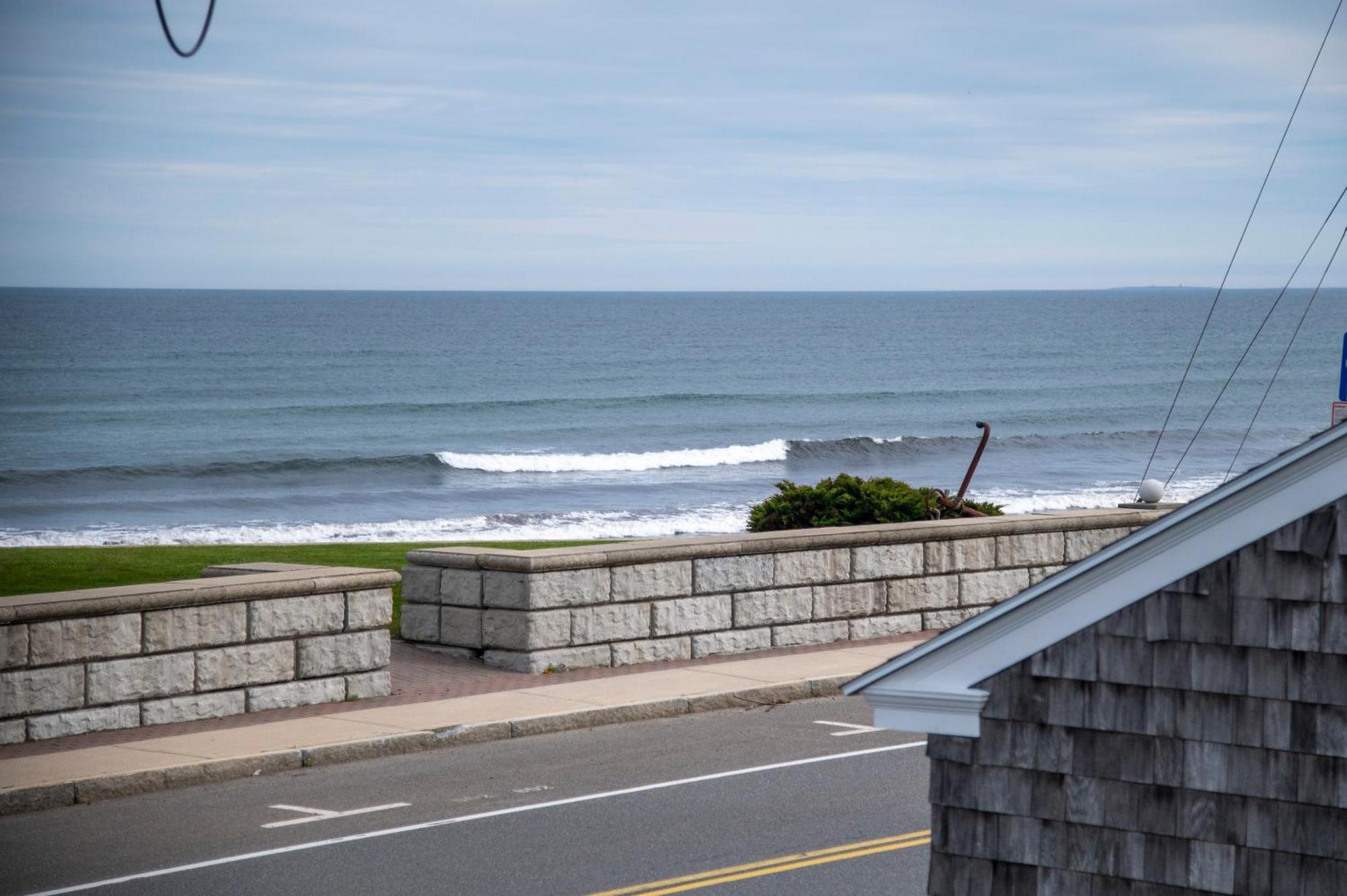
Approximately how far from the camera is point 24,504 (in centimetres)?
3966

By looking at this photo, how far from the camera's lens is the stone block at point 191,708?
11.4m

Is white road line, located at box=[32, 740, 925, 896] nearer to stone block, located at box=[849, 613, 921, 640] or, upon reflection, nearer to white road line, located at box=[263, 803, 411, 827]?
white road line, located at box=[263, 803, 411, 827]

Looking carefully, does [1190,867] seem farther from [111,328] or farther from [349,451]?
[111,328]

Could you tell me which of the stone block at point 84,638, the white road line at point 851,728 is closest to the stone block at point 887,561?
the white road line at point 851,728

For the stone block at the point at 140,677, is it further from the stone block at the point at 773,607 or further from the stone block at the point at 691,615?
the stone block at the point at 773,607

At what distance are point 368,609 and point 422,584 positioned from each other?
170 cm

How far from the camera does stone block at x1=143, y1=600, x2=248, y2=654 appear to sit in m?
11.2

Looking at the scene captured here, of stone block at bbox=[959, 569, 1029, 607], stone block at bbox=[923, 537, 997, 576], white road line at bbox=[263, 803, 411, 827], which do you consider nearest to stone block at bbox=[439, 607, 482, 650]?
white road line at bbox=[263, 803, 411, 827]

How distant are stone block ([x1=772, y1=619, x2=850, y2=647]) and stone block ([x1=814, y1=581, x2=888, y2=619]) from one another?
91 mm

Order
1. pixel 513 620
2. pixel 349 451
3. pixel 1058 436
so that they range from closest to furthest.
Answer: pixel 513 620, pixel 349 451, pixel 1058 436

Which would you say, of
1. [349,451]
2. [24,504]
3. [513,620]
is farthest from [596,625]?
[349,451]

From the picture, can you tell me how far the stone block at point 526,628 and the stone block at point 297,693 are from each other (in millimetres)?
1708

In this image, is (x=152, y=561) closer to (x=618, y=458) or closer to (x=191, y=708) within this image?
(x=191, y=708)

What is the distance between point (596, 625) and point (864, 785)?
448 cm
